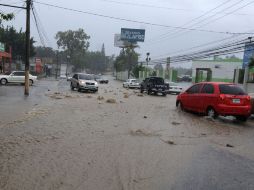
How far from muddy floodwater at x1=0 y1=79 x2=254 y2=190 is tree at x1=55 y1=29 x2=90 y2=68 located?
140m

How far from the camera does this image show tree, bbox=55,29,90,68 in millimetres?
152375

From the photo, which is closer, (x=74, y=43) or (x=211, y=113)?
(x=211, y=113)

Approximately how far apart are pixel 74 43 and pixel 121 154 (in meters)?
147

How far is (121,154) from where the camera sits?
29.2ft

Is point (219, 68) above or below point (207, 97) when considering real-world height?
above

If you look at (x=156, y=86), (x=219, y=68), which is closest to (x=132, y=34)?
(x=219, y=68)

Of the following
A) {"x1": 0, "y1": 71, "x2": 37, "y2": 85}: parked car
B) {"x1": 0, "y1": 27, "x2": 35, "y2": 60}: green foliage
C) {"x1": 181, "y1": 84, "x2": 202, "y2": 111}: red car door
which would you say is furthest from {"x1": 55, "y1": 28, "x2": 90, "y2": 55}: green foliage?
{"x1": 181, "y1": 84, "x2": 202, "y2": 111}: red car door

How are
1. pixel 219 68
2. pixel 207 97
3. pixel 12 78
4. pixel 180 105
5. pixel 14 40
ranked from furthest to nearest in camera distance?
pixel 14 40 → pixel 219 68 → pixel 12 78 → pixel 180 105 → pixel 207 97

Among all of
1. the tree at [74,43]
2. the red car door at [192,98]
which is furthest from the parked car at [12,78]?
the tree at [74,43]

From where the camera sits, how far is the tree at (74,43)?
500 ft

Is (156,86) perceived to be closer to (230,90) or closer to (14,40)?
(230,90)

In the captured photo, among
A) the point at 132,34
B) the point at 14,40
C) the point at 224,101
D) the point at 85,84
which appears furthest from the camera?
the point at 14,40

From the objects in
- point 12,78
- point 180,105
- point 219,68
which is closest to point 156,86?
point 12,78

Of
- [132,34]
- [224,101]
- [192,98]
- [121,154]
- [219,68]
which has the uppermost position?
[132,34]
